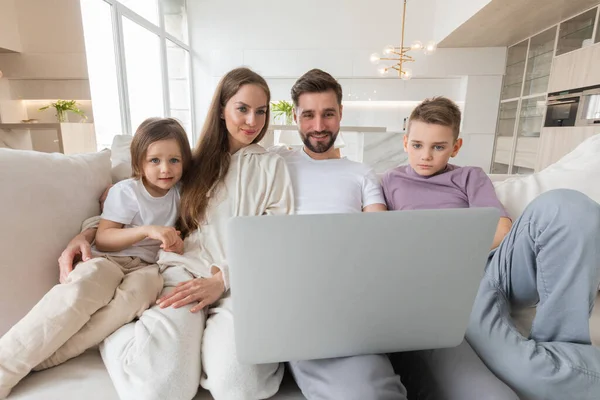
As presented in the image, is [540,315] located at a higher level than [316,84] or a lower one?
lower

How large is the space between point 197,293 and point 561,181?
1.30 metres

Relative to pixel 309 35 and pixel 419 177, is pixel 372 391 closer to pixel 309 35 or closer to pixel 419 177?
pixel 419 177

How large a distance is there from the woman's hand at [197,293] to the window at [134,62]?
269 cm

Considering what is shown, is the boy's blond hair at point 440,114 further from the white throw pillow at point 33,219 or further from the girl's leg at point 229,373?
the white throw pillow at point 33,219

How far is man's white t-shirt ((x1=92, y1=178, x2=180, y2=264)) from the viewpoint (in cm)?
103

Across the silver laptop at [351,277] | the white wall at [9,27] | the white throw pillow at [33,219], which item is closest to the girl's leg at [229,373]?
the silver laptop at [351,277]

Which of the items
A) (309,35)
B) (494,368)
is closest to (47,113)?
(494,368)

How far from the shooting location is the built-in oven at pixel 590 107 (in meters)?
3.11

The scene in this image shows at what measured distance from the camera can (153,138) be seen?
41.6 inches

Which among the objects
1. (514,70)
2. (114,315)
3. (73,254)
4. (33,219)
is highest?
(514,70)

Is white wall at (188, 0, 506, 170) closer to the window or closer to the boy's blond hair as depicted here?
the window

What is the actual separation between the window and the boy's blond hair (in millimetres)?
2641

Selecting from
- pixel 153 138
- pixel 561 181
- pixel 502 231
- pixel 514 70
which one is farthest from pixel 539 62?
pixel 153 138

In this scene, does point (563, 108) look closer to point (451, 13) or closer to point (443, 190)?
point (451, 13)
